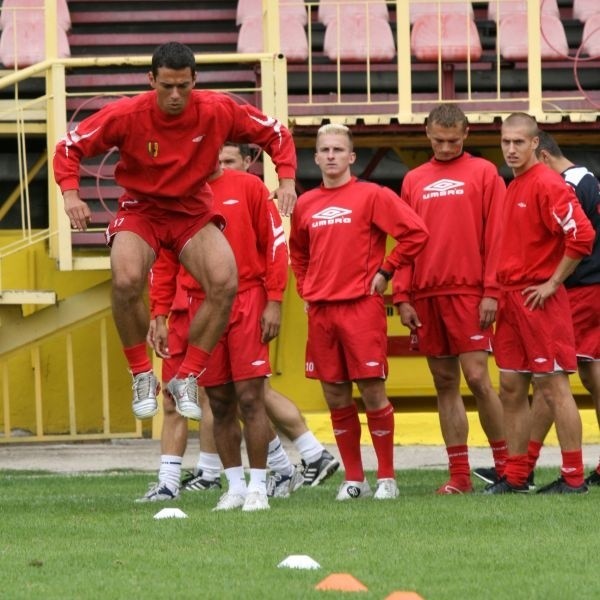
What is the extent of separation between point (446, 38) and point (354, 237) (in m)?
6.53

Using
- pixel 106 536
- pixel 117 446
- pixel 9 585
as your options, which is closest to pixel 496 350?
pixel 106 536

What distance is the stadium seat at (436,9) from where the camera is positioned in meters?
16.4

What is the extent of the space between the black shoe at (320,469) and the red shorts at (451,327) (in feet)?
3.87

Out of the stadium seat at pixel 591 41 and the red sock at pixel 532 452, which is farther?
the stadium seat at pixel 591 41

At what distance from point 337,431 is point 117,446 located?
5588mm

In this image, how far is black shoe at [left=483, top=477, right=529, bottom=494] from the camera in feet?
32.6

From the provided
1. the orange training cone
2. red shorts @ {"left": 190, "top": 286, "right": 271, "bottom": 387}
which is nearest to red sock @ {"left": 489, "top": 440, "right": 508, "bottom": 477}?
red shorts @ {"left": 190, "top": 286, "right": 271, "bottom": 387}

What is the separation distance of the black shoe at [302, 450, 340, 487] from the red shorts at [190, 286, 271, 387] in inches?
64.5

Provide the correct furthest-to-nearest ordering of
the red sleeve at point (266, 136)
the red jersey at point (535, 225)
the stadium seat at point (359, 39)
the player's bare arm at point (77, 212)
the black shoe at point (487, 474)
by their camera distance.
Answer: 1. the stadium seat at point (359, 39)
2. the black shoe at point (487, 474)
3. the red jersey at point (535, 225)
4. the red sleeve at point (266, 136)
5. the player's bare arm at point (77, 212)

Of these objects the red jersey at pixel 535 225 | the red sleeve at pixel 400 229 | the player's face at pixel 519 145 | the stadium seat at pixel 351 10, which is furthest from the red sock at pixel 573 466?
the stadium seat at pixel 351 10

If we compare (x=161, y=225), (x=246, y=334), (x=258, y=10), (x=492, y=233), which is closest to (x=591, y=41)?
(x=258, y=10)

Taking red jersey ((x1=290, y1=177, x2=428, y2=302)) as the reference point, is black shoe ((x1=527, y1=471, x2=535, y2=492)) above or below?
below

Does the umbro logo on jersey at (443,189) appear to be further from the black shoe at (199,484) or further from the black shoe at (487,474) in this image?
the black shoe at (199,484)

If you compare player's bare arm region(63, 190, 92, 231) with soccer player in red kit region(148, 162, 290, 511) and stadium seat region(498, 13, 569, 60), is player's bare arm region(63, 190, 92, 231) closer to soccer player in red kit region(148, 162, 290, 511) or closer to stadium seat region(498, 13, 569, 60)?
soccer player in red kit region(148, 162, 290, 511)
